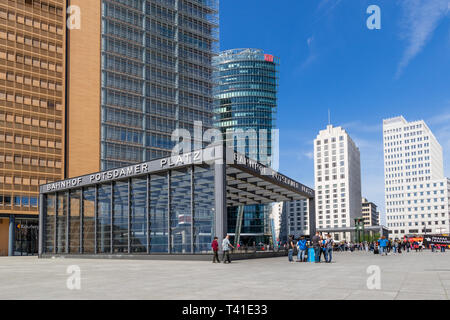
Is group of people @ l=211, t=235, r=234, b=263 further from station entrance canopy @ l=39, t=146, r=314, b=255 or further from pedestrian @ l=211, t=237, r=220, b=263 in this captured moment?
station entrance canopy @ l=39, t=146, r=314, b=255

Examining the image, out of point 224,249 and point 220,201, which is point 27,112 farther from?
point 224,249

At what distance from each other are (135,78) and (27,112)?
2639cm

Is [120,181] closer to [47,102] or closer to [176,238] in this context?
[176,238]

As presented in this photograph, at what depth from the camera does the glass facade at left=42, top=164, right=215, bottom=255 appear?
34.6m

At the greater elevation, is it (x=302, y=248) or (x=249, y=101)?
(x=249, y=101)

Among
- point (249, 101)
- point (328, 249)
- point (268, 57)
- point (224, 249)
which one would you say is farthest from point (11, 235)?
point (268, 57)

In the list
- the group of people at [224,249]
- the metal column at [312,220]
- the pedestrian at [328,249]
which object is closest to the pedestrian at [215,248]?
the group of people at [224,249]

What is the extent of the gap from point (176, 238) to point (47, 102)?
157ft

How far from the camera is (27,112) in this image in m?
70.7

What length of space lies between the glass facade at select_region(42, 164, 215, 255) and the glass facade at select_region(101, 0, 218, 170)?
119 ft

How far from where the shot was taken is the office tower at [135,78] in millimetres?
81688

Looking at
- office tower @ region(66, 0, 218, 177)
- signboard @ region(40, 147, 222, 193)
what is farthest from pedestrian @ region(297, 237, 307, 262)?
office tower @ region(66, 0, 218, 177)
